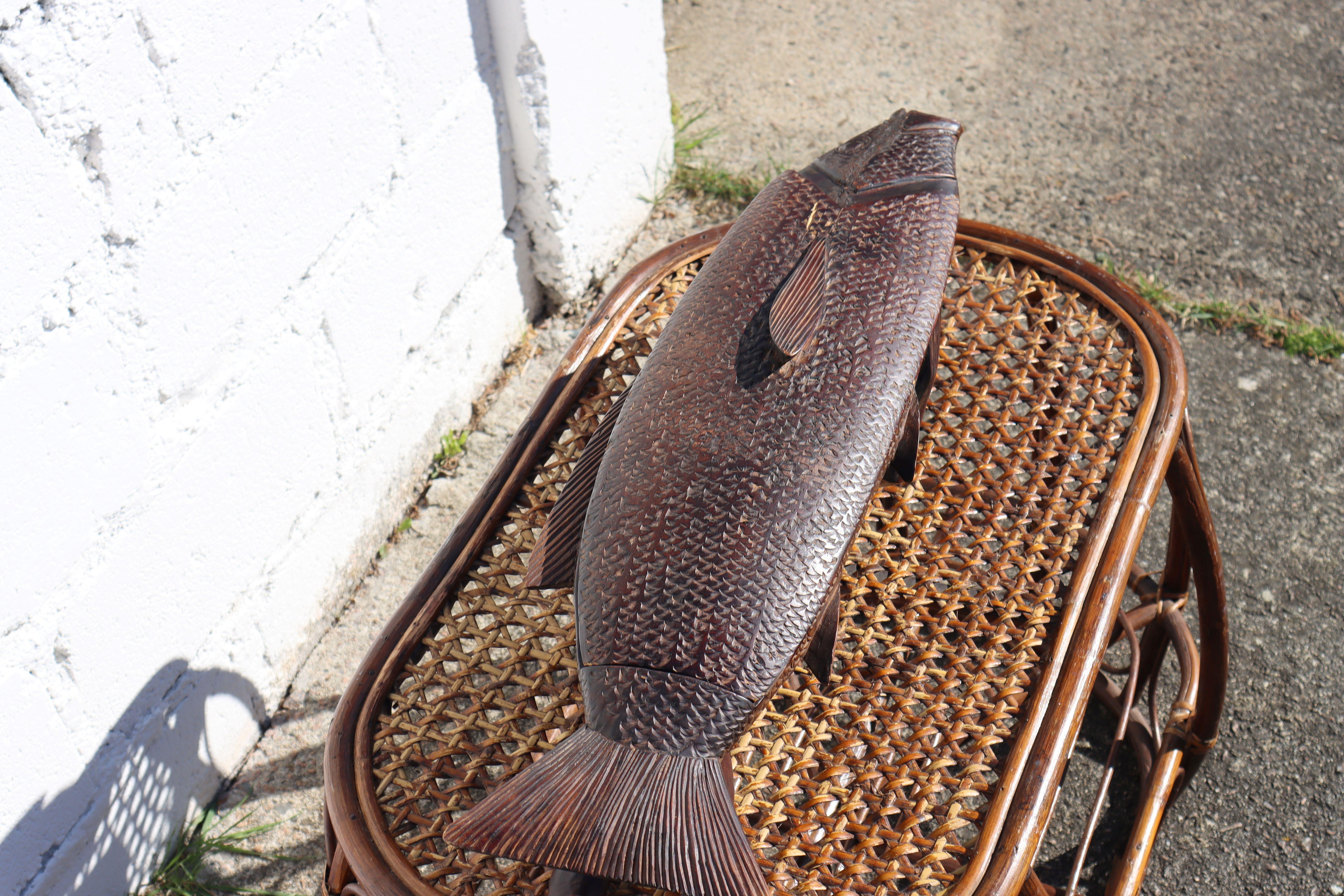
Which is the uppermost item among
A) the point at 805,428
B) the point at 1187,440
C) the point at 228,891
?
the point at 805,428

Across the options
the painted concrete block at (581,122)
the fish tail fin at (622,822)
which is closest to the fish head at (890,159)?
the fish tail fin at (622,822)

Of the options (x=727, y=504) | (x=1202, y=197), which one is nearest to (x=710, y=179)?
(x=1202, y=197)

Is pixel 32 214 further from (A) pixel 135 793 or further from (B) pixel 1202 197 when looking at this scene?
(B) pixel 1202 197

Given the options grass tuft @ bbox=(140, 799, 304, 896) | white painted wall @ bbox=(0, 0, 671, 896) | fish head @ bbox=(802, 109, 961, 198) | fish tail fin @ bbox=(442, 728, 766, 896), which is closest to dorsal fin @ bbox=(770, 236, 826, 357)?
fish head @ bbox=(802, 109, 961, 198)

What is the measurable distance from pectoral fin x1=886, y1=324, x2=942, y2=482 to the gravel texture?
1.05 meters

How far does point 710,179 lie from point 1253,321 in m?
1.67

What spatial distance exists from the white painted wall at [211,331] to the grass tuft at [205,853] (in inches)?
2.1

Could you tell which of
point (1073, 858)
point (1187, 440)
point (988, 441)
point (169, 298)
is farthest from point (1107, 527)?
point (169, 298)

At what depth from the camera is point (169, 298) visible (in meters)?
1.72

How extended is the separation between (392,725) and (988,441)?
1.01 m

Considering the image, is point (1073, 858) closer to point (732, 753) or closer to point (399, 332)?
point (732, 753)

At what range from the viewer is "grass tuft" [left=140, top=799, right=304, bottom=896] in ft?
6.46

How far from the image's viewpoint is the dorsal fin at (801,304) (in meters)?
1.31

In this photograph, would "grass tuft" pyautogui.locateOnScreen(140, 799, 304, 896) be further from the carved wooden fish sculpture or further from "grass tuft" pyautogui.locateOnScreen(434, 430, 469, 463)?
the carved wooden fish sculpture
